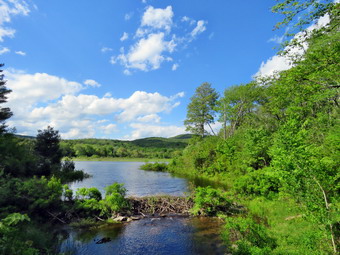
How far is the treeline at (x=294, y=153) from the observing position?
276 inches

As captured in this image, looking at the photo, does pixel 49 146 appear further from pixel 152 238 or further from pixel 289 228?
pixel 289 228

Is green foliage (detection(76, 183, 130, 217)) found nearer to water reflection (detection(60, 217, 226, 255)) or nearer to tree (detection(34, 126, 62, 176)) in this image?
water reflection (detection(60, 217, 226, 255))

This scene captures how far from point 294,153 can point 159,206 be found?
11965mm

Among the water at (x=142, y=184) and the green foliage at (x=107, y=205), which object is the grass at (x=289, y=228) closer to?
the water at (x=142, y=184)

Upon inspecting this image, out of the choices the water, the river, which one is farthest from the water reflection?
the water

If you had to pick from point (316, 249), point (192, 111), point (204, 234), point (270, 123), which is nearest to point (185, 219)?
point (204, 234)

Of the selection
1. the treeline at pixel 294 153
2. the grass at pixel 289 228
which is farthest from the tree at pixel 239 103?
the grass at pixel 289 228

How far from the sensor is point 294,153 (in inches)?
279

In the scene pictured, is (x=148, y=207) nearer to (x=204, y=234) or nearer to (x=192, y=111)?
(x=204, y=234)

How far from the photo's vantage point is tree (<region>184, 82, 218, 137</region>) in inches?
1594

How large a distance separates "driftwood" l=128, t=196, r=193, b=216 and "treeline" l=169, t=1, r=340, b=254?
17.2ft

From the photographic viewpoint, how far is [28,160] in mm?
25703

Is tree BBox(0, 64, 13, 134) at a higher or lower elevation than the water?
higher

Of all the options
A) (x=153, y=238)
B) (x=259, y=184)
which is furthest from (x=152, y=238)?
(x=259, y=184)
